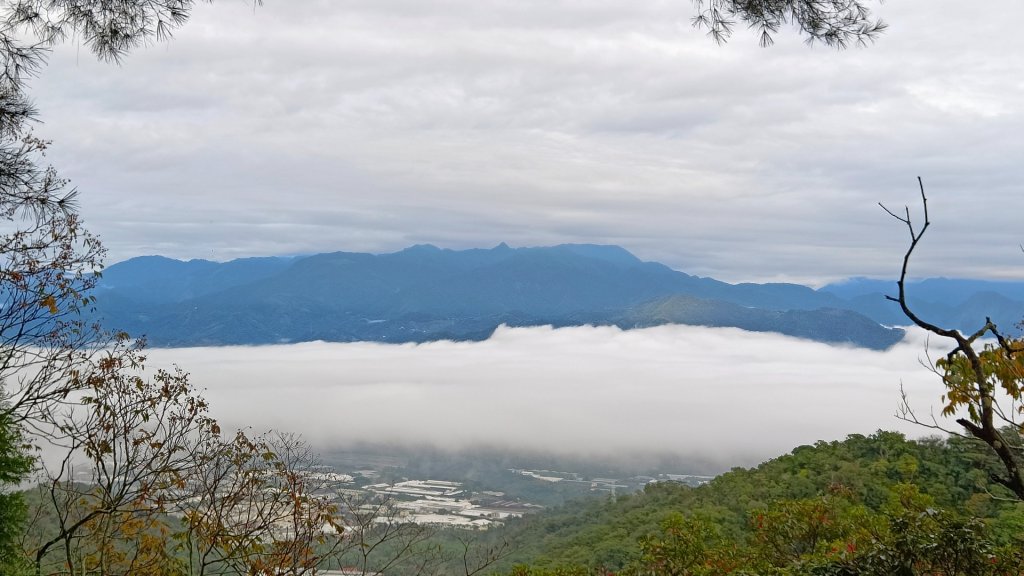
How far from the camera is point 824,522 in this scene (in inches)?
525

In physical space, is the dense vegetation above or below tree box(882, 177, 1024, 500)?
below

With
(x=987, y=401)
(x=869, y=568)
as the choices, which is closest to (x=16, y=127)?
(x=987, y=401)

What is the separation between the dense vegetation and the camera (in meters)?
7.55

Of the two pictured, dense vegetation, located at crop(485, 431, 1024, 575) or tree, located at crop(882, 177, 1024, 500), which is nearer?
tree, located at crop(882, 177, 1024, 500)

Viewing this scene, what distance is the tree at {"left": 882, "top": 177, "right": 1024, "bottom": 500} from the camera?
11.9 feet

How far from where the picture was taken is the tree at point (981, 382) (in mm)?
3621

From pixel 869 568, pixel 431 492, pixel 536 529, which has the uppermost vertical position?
pixel 869 568

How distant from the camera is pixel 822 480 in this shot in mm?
35562

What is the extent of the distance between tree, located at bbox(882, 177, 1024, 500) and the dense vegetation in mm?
512

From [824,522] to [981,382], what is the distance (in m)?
10.9

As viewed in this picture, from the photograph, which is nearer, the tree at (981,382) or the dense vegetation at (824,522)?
the tree at (981,382)

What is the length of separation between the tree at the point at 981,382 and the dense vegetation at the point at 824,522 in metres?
0.51

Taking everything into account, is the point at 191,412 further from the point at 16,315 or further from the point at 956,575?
the point at 956,575

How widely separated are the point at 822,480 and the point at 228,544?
33.5 meters
